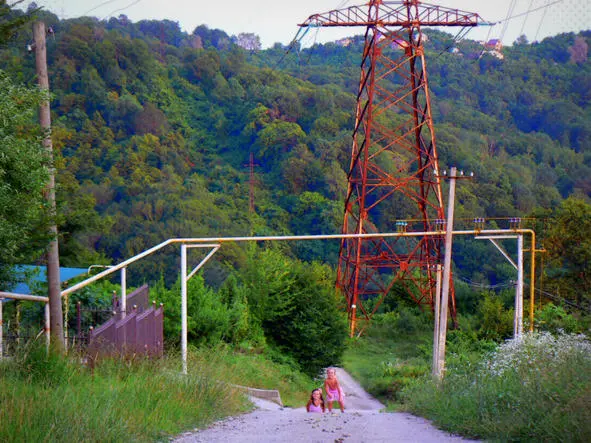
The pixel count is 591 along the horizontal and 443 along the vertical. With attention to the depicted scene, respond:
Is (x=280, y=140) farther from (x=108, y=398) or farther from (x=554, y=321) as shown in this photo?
(x=108, y=398)

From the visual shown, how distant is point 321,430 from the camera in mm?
8469

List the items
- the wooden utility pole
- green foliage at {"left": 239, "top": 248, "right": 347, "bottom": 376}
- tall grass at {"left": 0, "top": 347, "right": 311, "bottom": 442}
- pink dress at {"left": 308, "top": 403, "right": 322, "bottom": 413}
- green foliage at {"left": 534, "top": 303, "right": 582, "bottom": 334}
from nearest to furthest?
tall grass at {"left": 0, "top": 347, "right": 311, "bottom": 442}
the wooden utility pole
pink dress at {"left": 308, "top": 403, "right": 322, "bottom": 413}
green foliage at {"left": 534, "top": 303, "right": 582, "bottom": 334}
green foliage at {"left": 239, "top": 248, "right": 347, "bottom": 376}

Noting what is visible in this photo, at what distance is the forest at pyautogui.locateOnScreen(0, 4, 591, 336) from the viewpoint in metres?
56.7

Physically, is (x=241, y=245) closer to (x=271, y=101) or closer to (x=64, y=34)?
(x=271, y=101)

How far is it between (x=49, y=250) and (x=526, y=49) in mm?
88606

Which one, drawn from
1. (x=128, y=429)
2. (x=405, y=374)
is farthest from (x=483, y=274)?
(x=128, y=429)

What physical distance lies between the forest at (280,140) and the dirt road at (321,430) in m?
32.4

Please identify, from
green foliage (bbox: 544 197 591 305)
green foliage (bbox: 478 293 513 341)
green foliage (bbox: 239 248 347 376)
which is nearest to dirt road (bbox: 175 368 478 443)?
green foliage (bbox: 239 248 347 376)

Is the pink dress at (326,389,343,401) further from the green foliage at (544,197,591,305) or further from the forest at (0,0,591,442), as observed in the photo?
the green foliage at (544,197,591,305)

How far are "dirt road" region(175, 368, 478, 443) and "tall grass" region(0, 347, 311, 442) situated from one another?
1.09 feet

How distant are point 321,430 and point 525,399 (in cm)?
217

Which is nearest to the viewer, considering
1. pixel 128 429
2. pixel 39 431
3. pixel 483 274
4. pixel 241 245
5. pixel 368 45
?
pixel 39 431

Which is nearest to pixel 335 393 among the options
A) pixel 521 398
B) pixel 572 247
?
pixel 521 398

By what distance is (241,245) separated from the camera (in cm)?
6031
